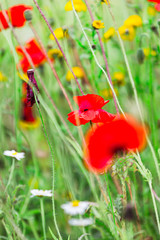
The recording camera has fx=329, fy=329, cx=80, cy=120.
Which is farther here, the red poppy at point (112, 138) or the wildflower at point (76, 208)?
the wildflower at point (76, 208)

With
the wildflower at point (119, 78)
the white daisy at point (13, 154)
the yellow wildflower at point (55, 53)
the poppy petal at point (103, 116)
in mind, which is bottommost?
the wildflower at point (119, 78)

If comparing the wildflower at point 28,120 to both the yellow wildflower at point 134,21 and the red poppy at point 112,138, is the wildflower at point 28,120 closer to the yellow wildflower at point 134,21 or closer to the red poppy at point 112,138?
the yellow wildflower at point 134,21

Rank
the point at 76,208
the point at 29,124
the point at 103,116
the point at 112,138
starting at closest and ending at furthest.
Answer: the point at 112,138, the point at 103,116, the point at 76,208, the point at 29,124

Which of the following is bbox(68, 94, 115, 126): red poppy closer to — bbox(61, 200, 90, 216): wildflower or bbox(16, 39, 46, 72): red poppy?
bbox(61, 200, 90, 216): wildflower

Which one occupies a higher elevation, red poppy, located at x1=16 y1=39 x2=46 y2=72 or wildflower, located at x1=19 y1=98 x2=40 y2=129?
red poppy, located at x1=16 y1=39 x2=46 y2=72

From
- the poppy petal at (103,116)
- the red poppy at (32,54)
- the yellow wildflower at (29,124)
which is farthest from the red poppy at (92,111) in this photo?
the yellow wildflower at (29,124)

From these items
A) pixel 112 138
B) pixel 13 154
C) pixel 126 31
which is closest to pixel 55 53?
pixel 126 31

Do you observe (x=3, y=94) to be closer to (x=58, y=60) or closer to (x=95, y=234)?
(x=58, y=60)

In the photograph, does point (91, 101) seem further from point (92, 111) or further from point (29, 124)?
point (29, 124)

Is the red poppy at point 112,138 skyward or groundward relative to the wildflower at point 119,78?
skyward

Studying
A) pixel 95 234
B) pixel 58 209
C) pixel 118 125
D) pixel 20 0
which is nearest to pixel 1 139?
pixel 58 209

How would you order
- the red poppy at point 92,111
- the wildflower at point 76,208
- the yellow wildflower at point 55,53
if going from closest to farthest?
1. the red poppy at point 92,111
2. the wildflower at point 76,208
3. the yellow wildflower at point 55,53

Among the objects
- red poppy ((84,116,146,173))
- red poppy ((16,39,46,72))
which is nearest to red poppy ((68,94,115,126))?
red poppy ((84,116,146,173))

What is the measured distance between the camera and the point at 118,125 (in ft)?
1.48
